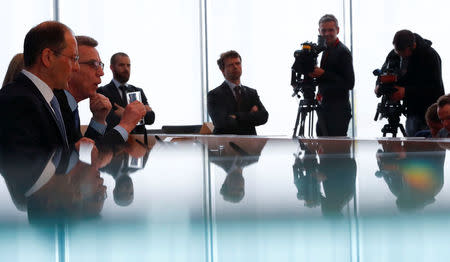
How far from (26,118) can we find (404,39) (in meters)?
2.57

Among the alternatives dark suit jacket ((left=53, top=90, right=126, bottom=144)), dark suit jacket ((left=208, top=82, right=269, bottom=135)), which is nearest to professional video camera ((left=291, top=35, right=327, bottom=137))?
dark suit jacket ((left=208, top=82, right=269, bottom=135))

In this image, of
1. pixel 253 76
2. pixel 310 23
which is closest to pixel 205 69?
pixel 253 76

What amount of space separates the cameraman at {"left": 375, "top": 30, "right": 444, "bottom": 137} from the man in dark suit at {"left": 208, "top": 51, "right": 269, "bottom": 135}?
912 mm

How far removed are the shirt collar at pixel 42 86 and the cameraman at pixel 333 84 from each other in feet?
7.47

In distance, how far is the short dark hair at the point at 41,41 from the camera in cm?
168

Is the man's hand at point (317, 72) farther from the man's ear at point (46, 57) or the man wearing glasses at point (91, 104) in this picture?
the man's ear at point (46, 57)

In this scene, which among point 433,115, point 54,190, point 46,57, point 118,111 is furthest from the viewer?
point 118,111

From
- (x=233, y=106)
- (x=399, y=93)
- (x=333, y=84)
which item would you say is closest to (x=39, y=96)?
(x=233, y=106)

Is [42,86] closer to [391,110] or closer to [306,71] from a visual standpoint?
[306,71]

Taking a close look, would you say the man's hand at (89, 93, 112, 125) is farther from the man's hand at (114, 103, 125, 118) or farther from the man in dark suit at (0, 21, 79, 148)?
the man's hand at (114, 103, 125, 118)

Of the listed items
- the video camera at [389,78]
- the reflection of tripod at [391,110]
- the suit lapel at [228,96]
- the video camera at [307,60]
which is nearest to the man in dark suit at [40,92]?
the suit lapel at [228,96]

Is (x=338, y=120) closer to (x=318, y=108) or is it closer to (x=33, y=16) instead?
(x=318, y=108)

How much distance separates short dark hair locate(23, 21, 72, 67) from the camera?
5.51 feet

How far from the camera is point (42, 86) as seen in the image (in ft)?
5.14
